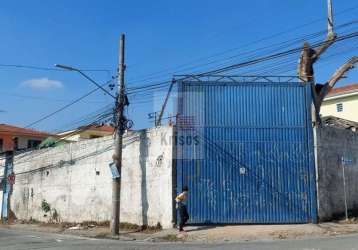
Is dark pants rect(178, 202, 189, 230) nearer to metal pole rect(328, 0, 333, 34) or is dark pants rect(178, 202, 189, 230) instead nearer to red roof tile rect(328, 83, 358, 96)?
metal pole rect(328, 0, 333, 34)

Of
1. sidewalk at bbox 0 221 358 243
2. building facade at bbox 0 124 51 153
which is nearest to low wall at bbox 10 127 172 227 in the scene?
sidewalk at bbox 0 221 358 243

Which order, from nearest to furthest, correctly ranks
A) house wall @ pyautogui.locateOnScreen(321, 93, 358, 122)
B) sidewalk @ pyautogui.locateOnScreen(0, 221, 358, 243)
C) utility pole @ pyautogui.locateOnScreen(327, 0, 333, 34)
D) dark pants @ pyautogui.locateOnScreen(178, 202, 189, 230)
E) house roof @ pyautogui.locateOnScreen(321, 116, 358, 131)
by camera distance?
sidewalk @ pyautogui.locateOnScreen(0, 221, 358, 243) → dark pants @ pyautogui.locateOnScreen(178, 202, 189, 230) → utility pole @ pyautogui.locateOnScreen(327, 0, 333, 34) → house roof @ pyautogui.locateOnScreen(321, 116, 358, 131) → house wall @ pyautogui.locateOnScreen(321, 93, 358, 122)

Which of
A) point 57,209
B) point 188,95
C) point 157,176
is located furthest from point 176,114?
point 57,209

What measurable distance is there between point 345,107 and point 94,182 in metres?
26.6

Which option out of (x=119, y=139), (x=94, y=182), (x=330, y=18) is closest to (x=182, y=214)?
(x=119, y=139)

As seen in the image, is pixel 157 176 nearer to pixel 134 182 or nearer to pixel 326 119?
pixel 134 182

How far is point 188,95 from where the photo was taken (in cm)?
2170

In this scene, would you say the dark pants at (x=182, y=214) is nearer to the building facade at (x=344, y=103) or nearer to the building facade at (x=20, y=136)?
the building facade at (x=344, y=103)

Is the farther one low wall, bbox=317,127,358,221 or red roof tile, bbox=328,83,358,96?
red roof tile, bbox=328,83,358,96

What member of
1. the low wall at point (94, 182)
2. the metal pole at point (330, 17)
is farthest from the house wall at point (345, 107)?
the low wall at point (94, 182)

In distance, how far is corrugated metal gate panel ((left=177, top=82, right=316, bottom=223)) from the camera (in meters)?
21.0

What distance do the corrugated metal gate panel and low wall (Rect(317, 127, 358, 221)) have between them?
0.57 metres

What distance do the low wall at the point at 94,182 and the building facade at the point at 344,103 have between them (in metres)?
25.5

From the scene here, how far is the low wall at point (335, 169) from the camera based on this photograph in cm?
2148
